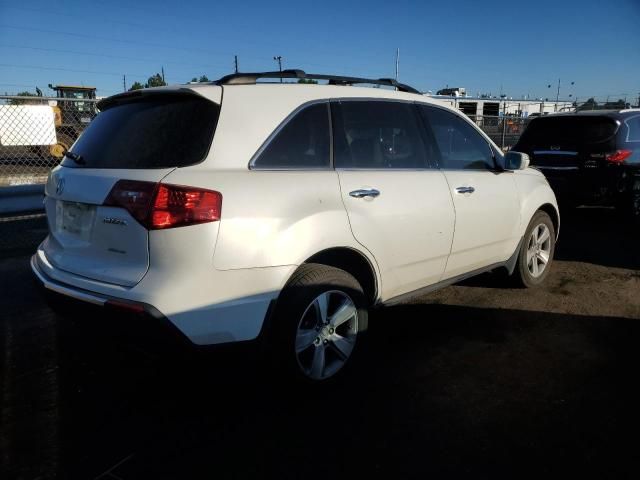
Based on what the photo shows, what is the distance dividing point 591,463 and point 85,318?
8.22ft

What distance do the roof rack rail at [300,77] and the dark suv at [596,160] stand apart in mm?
4638

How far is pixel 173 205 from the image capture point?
7.65ft

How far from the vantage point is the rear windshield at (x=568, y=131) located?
7.39 m

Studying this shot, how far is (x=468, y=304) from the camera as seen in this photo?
4434 mm

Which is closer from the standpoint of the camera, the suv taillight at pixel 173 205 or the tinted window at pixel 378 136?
the suv taillight at pixel 173 205

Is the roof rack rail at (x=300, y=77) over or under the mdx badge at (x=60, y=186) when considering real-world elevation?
over

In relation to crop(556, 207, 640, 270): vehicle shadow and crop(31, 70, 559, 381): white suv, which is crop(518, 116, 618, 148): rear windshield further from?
crop(31, 70, 559, 381): white suv

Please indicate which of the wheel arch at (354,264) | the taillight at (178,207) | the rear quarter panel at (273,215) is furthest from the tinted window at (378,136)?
the taillight at (178,207)

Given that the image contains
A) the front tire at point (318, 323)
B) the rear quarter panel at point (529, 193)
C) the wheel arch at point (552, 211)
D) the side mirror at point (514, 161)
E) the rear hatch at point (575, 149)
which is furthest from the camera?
the rear hatch at point (575, 149)

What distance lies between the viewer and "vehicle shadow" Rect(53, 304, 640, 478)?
7.62 ft

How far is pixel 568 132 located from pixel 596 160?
0.67m

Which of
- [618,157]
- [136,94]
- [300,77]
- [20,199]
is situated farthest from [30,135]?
[618,157]

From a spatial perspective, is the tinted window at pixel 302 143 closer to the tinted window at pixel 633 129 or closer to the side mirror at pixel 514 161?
the side mirror at pixel 514 161

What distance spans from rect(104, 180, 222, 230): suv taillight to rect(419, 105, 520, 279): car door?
6.37 feet
